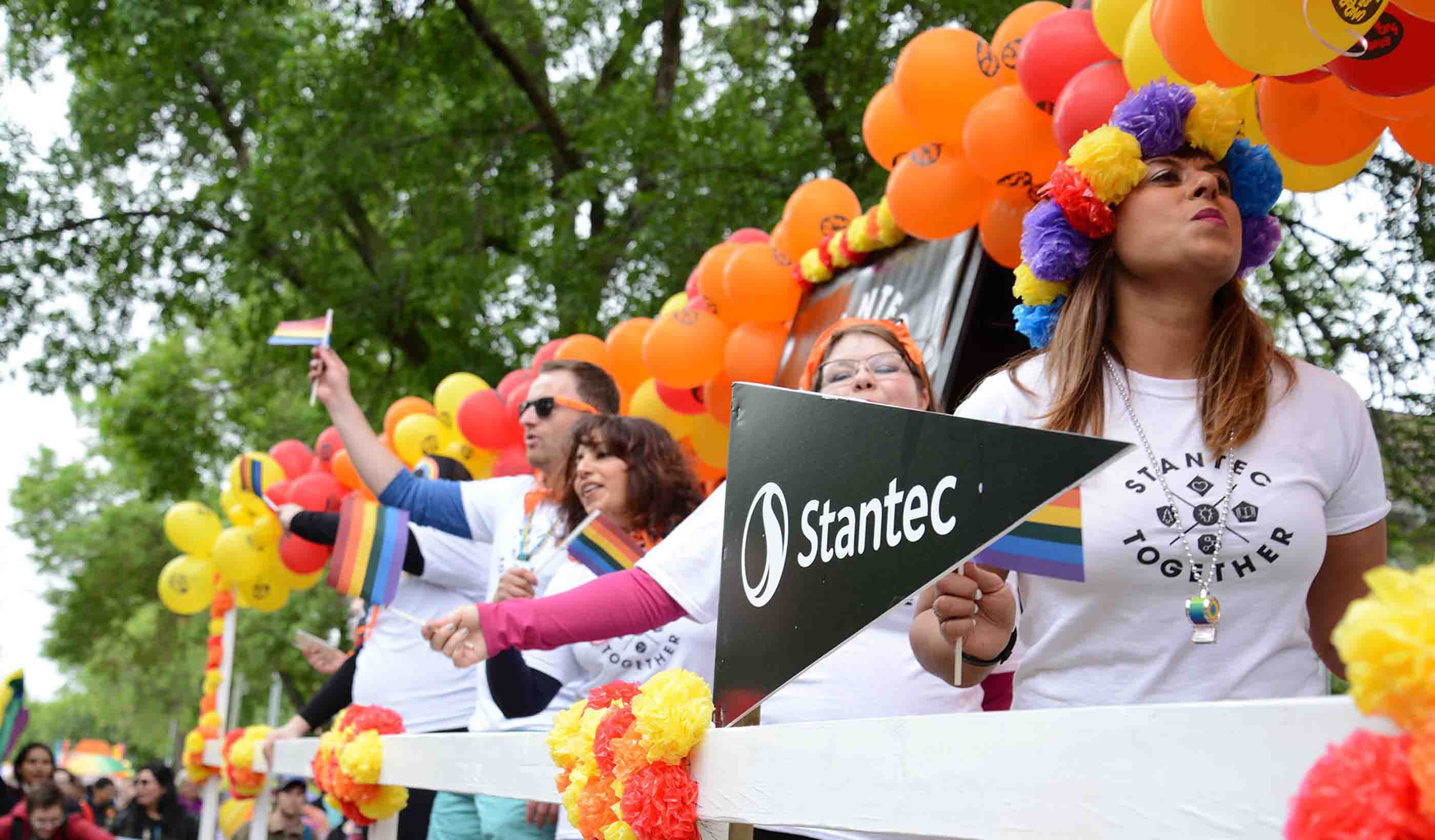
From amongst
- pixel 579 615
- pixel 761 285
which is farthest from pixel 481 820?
pixel 761 285

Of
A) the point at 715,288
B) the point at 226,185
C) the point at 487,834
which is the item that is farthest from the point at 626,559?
the point at 226,185

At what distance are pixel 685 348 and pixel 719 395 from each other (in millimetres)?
247

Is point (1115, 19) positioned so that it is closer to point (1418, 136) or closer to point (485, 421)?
point (1418, 136)

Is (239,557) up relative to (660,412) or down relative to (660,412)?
down

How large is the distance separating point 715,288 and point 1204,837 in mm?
4662

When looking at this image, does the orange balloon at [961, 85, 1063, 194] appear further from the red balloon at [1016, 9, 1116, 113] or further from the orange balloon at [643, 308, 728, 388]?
the orange balloon at [643, 308, 728, 388]

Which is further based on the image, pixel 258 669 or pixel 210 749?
pixel 258 669

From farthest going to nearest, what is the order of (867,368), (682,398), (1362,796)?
(682,398), (867,368), (1362,796)

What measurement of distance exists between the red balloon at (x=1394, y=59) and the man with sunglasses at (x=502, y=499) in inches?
75.5

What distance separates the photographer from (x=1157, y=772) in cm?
110

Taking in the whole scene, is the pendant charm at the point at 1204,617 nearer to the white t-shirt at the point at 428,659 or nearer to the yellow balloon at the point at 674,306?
the white t-shirt at the point at 428,659

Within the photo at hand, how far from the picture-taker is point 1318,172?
10.5 ft

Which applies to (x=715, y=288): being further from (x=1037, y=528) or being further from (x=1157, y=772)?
(x=1157, y=772)

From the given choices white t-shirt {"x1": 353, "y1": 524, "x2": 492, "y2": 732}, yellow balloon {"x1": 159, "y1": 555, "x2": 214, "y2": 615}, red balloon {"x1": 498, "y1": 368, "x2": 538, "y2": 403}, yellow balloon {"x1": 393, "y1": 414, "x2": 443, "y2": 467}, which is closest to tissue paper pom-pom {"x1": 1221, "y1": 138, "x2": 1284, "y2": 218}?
white t-shirt {"x1": 353, "y1": 524, "x2": 492, "y2": 732}
